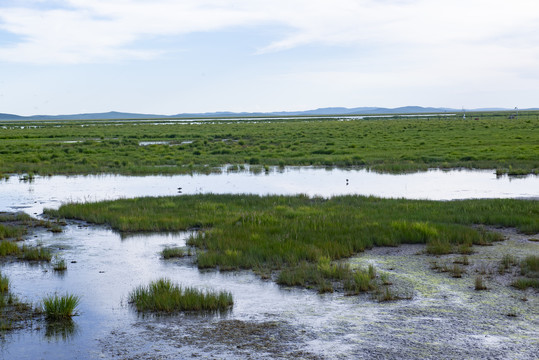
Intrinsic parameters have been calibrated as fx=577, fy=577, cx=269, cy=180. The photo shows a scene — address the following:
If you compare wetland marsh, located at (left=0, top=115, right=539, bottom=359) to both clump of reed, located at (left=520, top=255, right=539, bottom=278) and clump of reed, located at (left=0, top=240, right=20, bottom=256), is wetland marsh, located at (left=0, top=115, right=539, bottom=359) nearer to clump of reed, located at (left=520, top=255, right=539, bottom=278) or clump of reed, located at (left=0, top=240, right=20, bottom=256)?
clump of reed, located at (left=520, top=255, right=539, bottom=278)

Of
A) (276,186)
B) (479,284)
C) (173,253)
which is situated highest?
(479,284)

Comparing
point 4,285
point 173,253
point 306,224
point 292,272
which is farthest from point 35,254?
point 306,224

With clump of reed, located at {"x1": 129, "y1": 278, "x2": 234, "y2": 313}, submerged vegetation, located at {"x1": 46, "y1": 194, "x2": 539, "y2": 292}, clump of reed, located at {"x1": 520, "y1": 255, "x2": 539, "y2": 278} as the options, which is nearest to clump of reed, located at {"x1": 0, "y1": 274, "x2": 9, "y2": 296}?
clump of reed, located at {"x1": 129, "y1": 278, "x2": 234, "y2": 313}

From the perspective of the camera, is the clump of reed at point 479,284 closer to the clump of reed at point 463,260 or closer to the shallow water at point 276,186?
the clump of reed at point 463,260

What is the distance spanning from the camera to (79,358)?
7.09m

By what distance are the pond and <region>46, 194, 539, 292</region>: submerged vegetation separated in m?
0.49

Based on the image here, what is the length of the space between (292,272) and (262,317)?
226cm

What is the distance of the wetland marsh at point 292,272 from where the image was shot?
742cm

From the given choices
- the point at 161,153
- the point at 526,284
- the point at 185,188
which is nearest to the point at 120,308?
the point at 526,284

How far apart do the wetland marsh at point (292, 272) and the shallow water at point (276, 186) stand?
0.27 meters

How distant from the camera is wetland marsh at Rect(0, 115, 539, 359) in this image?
7.42 meters

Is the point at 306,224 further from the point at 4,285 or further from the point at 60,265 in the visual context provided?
the point at 4,285

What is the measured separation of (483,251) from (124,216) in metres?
9.72

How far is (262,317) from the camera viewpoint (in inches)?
333
